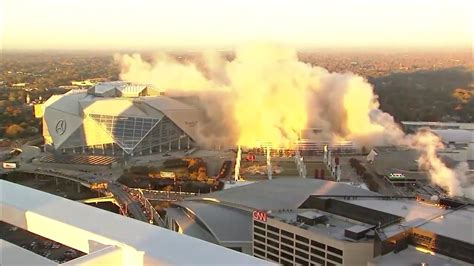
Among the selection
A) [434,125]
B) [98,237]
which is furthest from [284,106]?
[98,237]

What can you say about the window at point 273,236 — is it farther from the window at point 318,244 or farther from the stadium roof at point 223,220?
the stadium roof at point 223,220

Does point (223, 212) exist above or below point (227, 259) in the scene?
below

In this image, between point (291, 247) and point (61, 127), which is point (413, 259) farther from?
point (61, 127)

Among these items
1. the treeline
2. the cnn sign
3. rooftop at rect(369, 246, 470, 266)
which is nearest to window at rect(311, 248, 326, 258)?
rooftop at rect(369, 246, 470, 266)

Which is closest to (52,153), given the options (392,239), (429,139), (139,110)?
(139,110)

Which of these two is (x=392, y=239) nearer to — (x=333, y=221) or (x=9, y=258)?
(x=333, y=221)

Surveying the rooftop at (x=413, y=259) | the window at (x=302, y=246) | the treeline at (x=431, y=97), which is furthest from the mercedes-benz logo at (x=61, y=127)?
the rooftop at (x=413, y=259)
